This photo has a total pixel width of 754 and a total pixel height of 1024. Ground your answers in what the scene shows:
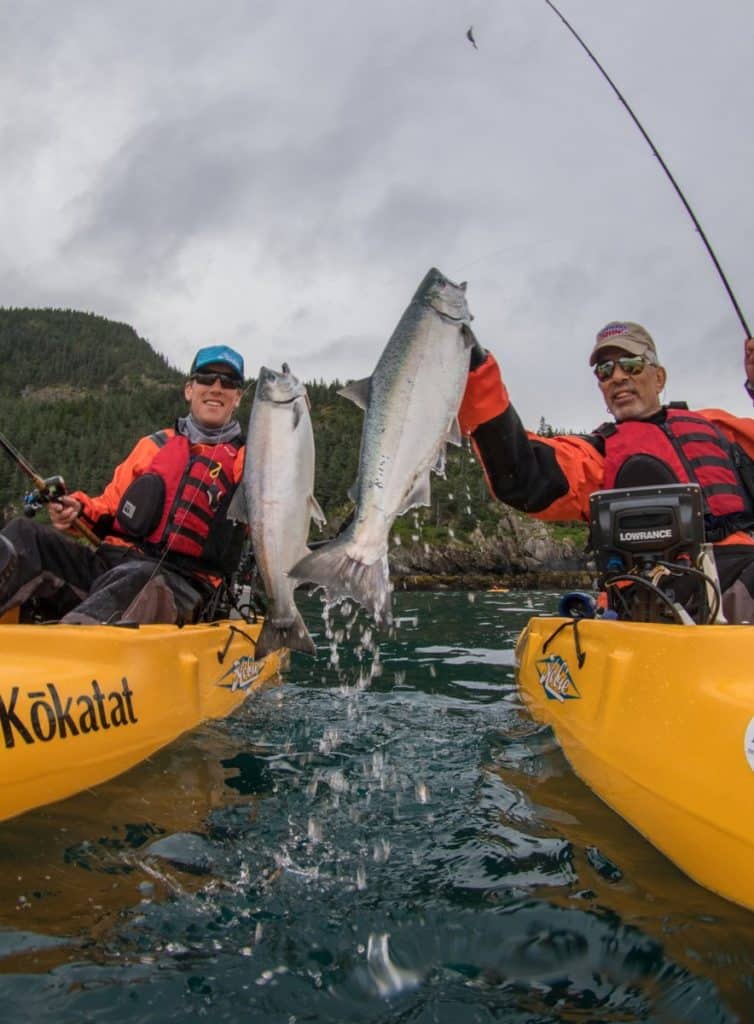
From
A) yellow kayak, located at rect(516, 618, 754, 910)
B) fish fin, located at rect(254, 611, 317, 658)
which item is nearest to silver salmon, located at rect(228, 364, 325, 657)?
fish fin, located at rect(254, 611, 317, 658)

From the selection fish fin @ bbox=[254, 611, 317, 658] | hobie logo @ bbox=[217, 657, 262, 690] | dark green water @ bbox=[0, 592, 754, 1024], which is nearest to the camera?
dark green water @ bbox=[0, 592, 754, 1024]

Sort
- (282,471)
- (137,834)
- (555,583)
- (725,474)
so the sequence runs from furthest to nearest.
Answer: (555,583) < (725,474) < (282,471) < (137,834)

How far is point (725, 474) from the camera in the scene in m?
5.16

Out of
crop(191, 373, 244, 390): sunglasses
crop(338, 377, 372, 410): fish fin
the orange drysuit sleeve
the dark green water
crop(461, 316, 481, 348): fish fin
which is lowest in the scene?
the dark green water

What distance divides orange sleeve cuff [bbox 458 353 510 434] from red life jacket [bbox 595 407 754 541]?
1484 mm

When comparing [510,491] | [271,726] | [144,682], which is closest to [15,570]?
[144,682]

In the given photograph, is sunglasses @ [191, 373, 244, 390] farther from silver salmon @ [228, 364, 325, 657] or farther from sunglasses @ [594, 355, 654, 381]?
sunglasses @ [594, 355, 654, 381]

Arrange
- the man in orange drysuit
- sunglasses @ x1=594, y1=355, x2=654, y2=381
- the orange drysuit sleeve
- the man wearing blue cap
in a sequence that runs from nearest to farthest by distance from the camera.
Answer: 1. the orange drysuit sleeve
2. the man in orange drysuit
3. sunglasses @ x1=594, y1=355, x2=654, y2=381
4. the man wearing blue cap

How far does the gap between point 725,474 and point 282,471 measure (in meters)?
3.14

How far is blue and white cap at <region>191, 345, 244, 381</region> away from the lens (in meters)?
6.96

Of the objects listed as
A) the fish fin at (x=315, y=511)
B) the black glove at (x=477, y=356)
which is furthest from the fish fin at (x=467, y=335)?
the fish fin at (x=315, y=511)

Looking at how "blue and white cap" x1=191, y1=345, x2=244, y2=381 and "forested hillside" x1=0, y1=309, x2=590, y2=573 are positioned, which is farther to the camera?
"forested hillside" x1=0, y1=309, x2=590, y2=573

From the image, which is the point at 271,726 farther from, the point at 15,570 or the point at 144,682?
the point at 15,570

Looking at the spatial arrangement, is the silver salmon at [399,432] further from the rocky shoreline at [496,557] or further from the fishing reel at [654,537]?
the rocky shoreline at [496,557]
